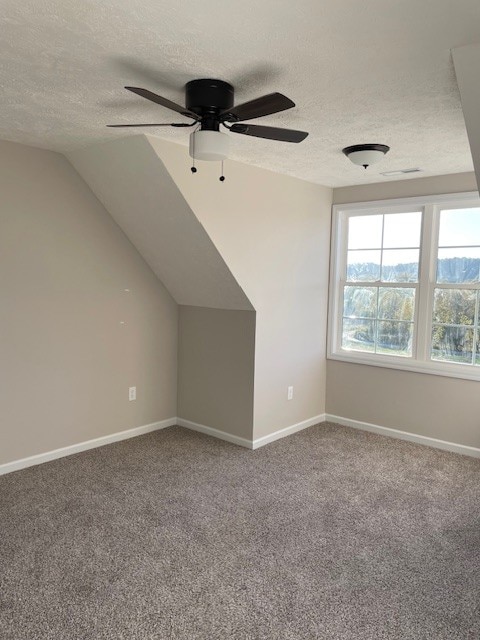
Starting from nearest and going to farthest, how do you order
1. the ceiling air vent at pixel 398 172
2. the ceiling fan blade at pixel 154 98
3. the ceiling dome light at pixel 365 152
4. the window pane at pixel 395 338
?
the ceiling fan blade at pixel 154 98 → the ceiling dome light at pixel 365 152 → the ceiling air vent at pixel 398 172 → the window pane at pixel 395 338

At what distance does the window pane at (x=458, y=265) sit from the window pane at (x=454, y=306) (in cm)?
10

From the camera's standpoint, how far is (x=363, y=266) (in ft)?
15.5

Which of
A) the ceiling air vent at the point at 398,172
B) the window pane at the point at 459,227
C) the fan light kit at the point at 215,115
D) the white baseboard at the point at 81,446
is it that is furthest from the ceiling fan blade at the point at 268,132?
the white baseboard at the point at 81,446

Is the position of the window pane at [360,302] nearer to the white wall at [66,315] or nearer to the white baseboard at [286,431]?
the white baseboard at [286,431]

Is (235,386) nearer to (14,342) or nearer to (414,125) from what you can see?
(14,342)

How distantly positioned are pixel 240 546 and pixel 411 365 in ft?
8.00

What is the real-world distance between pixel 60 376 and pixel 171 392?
1187mm

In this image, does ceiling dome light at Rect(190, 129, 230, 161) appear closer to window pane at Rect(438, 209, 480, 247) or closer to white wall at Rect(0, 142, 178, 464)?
white wall at Rect(0, 142, 178, 464)

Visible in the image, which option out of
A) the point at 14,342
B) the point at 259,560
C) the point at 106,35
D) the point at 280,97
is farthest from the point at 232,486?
the point at 106,35

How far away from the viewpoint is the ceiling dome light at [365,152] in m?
3.20

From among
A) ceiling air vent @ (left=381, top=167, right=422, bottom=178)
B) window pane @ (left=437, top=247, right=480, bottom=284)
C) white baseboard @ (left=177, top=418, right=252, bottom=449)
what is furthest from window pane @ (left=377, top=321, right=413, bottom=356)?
white baseboard @ (left=177, top=418, right=252, bottom=449)

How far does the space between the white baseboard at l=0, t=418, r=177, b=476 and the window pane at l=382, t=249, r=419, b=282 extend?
2485 mm

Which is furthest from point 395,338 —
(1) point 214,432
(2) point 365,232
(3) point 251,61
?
(3) point 251,61

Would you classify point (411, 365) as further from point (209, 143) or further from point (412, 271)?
point (209, 143)
